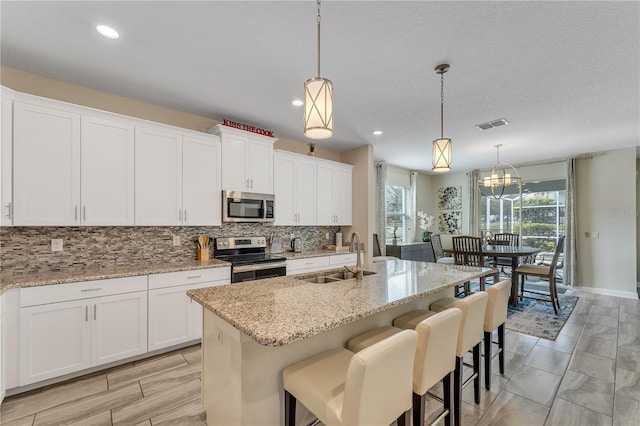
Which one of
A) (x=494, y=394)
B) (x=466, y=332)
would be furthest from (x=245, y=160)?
(x=494, y=394)

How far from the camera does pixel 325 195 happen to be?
4.75 m

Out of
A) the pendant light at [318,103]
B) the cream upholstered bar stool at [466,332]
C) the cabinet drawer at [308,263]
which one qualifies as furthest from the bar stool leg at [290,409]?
the cabinet drawer at [308,263]

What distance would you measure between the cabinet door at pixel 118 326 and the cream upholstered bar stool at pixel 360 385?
200cm

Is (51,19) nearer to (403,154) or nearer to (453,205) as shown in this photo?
(403,154)

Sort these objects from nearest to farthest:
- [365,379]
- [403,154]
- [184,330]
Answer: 1. [365,379]
2. [184,330]
3. [403,154]

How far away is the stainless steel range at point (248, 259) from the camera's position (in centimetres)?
332

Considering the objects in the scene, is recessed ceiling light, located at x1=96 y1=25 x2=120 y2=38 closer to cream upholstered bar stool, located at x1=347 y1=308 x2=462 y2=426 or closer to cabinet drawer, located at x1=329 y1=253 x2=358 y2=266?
cream upholstered bar stool, located at x1=347 y1=308 x2=462 y2=426

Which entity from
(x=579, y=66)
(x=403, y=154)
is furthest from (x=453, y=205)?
(x=579, y=66)

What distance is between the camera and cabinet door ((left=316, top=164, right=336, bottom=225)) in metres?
4.67

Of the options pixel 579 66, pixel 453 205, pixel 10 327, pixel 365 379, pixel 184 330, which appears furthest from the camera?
pixel 453 205

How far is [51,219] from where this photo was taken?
2.48 metres

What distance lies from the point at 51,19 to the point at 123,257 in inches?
83.9

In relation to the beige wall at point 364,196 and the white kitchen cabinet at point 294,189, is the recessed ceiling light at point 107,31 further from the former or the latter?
the beige wall at point 364,196

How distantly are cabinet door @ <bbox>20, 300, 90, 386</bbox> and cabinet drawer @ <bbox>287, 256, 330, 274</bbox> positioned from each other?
2.13 m
